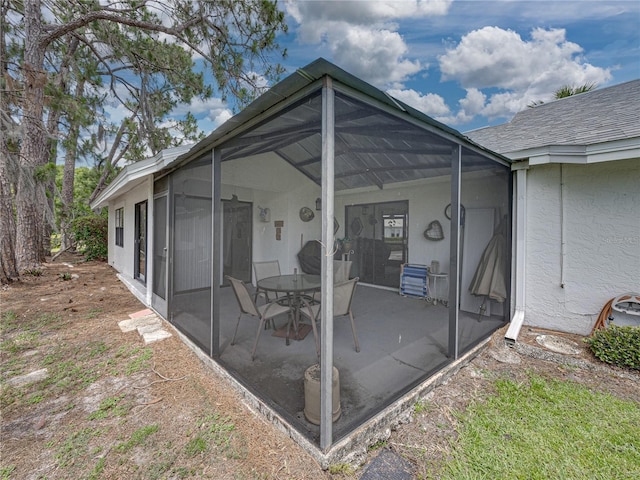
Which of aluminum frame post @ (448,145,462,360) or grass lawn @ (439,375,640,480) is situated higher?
aluminum frame post @ (448,145,462,360)

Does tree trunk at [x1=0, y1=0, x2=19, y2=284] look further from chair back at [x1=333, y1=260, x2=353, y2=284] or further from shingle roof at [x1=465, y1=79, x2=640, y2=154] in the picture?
shingle roof at [x1=465, y1=79, x2=640, y2=154]

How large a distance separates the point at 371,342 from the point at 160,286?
344cm

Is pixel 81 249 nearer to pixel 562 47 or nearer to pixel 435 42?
pixel 435 42

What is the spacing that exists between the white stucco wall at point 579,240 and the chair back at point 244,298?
3.90 m

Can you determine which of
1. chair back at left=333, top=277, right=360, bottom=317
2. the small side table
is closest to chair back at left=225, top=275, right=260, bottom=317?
chair back at left=333, top=277, right=360, bottom=317

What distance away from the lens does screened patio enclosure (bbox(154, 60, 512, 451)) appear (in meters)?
2.04

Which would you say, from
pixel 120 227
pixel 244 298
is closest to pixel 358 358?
pixel 244 298

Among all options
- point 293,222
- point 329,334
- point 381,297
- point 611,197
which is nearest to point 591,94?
point 611,197

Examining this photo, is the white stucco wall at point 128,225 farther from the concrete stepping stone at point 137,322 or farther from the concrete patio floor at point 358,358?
the concrete patio floor at point 358,358

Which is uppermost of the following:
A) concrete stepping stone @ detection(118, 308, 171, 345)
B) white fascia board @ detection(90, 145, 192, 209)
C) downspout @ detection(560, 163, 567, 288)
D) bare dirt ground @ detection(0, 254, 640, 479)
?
white fascia board @ detection(90, 145, 192, 209)

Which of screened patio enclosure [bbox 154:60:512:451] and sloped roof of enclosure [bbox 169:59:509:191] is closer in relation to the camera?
sloped roof of enclosure [bbox 169:59:509:191]

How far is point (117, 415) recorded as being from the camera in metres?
2.36

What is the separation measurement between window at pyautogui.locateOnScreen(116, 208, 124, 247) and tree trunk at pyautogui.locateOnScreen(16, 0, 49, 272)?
1665 millimetres

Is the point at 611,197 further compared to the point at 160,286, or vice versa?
the point at 160,286
